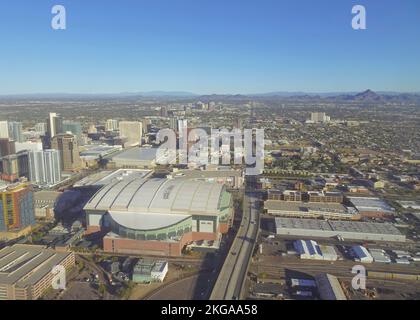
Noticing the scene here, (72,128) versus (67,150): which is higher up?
(72,128)

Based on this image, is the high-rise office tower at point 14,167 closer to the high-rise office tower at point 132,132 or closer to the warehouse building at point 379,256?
the high-rise office tower at point 132,132

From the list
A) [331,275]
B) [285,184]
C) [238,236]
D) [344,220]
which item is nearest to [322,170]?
[285,184]

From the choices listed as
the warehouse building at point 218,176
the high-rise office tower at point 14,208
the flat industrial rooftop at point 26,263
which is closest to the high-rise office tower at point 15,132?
the warehouse building at point 218,176

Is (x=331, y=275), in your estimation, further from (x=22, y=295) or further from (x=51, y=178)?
(x=51, y=178)

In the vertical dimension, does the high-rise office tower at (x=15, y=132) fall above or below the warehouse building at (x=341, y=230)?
above

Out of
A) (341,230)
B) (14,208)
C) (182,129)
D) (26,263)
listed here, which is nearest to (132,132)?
(182,129)

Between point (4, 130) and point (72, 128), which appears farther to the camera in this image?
point (72, 128)

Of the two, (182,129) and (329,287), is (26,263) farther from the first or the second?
(182,129)
